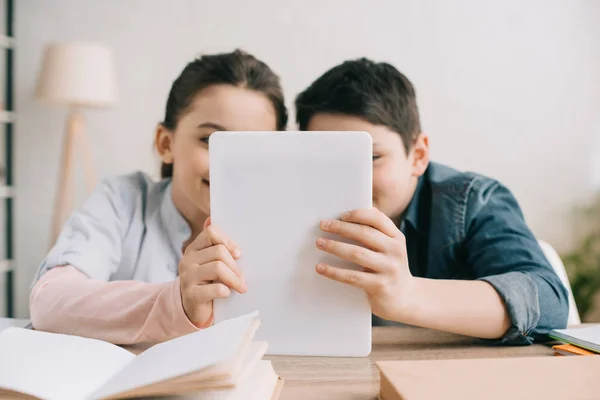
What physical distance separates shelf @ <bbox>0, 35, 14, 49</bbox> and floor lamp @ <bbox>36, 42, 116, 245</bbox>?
0.38 meters

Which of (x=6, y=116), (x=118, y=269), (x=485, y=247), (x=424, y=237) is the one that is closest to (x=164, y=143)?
(x=118, y=269)

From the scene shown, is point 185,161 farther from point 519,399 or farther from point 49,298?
point 519,399

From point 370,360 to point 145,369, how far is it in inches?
13.1

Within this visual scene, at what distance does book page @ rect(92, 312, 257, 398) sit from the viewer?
19.0 inches

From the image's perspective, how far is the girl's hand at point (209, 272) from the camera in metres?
0.75

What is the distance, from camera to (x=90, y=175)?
3004 mm

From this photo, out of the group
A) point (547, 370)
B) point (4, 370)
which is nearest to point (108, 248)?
point (4, 370)

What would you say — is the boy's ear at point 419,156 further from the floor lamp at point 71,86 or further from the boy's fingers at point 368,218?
the floor lamp at point 71,86

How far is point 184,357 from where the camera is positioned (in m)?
0.52

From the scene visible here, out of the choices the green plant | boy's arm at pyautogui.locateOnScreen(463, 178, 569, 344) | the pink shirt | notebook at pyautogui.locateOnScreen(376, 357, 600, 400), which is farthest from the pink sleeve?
the green plant

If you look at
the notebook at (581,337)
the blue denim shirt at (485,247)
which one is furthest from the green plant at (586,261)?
the notebook at (581,337)

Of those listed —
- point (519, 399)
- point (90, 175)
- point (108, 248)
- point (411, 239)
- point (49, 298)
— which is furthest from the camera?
point (90, 175)

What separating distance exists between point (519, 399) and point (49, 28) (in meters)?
3.27

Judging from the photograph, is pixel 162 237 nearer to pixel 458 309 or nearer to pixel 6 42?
pixel 458 309
